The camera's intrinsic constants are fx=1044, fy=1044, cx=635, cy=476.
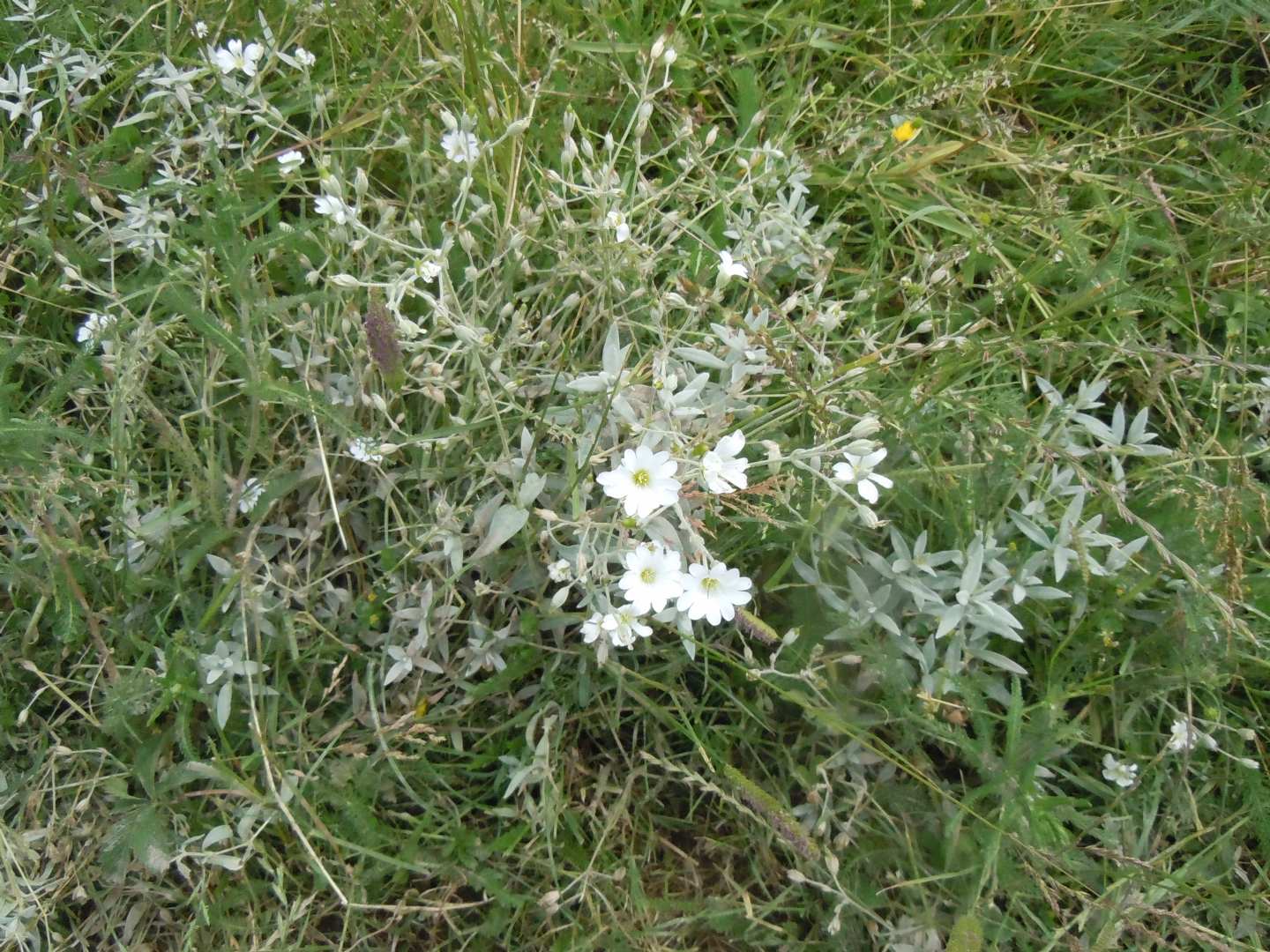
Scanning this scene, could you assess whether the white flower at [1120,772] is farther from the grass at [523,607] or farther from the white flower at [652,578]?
the white flower at [652,578]

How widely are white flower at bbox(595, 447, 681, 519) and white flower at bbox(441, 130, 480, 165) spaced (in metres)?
0.74

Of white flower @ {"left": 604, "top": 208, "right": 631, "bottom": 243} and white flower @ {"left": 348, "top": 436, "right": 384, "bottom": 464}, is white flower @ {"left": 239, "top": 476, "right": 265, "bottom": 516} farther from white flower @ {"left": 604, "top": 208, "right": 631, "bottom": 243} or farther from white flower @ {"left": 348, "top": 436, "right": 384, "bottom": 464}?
white flower @ {"left": 604, "top": 208, "right": 631, "bottom": 243}

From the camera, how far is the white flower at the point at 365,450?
191 centimetres

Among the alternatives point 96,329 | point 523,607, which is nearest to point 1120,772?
point 523,607

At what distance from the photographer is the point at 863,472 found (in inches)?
71.0

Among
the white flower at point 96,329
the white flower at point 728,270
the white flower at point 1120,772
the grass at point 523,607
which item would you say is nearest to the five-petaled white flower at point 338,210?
the grass at point 523,607

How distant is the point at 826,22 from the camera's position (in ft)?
9.07

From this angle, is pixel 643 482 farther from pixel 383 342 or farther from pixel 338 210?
pixel 338 210

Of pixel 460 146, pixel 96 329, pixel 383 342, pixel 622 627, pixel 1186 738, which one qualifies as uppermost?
pixel 460 146

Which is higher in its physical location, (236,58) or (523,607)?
(236,58)

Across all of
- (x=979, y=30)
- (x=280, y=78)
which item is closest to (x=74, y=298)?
(x=280, y=78)

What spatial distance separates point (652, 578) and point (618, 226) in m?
0.71

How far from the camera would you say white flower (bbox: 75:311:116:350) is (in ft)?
7.27

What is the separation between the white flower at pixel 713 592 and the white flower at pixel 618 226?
0.66m
